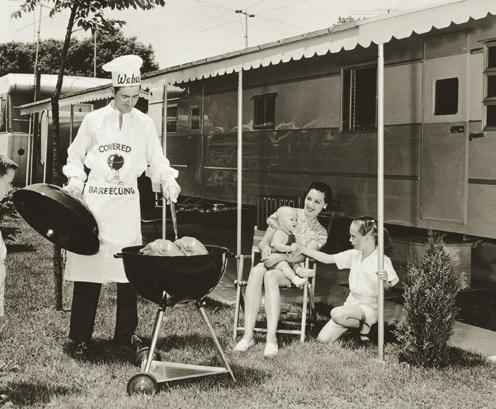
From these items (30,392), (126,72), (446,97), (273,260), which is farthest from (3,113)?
(30,392)

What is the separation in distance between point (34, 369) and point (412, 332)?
2.37 metres

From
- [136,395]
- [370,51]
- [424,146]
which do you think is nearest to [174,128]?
[370,51]

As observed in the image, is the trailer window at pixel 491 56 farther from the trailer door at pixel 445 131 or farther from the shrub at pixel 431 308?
the shrub at pixel 431 308

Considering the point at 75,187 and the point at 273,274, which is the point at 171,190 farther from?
the point at 273,274

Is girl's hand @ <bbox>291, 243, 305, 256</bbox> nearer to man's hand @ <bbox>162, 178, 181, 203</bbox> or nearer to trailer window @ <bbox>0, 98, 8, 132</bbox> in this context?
man's hand @ <bbox>162, 178, 181, 203</bbox>

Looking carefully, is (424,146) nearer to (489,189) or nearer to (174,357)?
(489,189)

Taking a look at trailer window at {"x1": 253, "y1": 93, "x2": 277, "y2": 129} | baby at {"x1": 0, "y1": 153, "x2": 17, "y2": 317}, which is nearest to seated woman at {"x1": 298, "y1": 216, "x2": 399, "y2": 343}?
baby at {"x1": 0, "y1": 153, "x2": 17, "y2": 317}

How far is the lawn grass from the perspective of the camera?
395 cm

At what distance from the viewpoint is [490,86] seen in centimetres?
661

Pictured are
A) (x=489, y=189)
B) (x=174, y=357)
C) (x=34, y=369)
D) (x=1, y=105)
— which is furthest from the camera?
(x=1, y=105)

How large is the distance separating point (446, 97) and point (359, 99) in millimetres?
1307

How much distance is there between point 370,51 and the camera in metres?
7.85

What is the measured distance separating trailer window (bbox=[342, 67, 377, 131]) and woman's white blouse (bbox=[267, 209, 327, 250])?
8.47 feet

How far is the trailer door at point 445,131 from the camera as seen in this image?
682 cm
